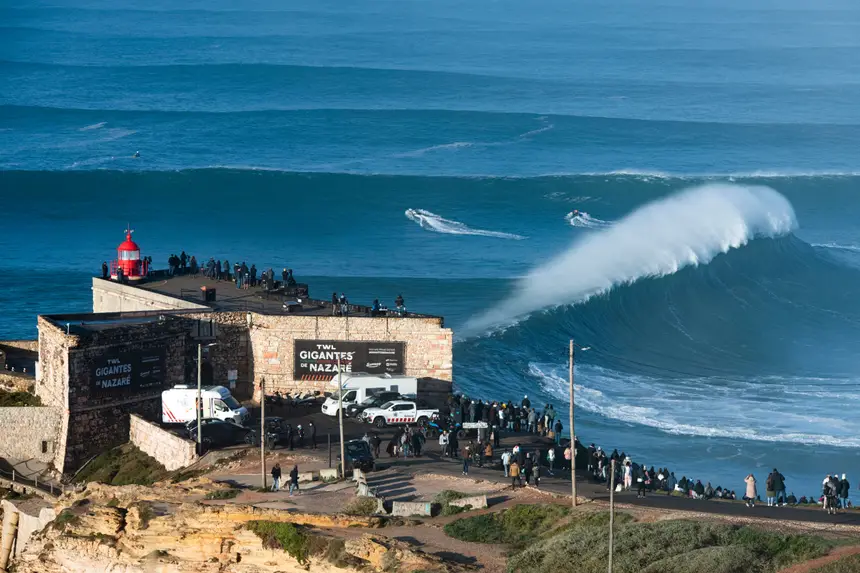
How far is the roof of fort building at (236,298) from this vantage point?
44.2 metres

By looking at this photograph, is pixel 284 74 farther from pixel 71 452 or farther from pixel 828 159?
pixel 71 452

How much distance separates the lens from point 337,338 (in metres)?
42.8

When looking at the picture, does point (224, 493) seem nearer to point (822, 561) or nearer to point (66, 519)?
point (66, 519)

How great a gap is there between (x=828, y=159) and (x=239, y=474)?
81.5 metres

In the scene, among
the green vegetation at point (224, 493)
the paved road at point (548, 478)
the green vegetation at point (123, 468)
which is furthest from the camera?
the green vegetation at point (123, 468)

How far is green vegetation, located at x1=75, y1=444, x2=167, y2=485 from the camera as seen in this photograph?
39.2 meters

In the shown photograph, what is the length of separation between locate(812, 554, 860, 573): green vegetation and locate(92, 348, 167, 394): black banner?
69.6 feet

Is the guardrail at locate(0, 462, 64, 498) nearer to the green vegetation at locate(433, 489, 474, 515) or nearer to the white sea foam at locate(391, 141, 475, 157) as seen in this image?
the green vegetation at locate(433, 489, 474, 515)

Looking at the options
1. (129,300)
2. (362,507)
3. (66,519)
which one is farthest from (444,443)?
(129,300)

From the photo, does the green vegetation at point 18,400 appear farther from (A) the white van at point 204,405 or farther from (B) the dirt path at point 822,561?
(B) the dirt path at point 822,561

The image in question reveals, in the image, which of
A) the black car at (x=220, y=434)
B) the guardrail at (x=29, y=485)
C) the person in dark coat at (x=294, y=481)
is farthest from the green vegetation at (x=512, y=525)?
the guardrail at (x=29, y=485)

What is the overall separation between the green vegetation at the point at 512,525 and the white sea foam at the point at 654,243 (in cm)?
2957

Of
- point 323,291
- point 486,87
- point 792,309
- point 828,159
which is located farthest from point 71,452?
point 486,87

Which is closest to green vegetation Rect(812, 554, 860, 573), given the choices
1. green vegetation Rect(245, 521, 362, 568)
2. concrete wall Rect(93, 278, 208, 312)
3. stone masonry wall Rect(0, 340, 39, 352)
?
green vegetation Rect(245, 521, 362, 568)
